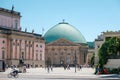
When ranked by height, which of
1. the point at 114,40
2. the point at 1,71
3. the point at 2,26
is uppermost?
the point at 2,26

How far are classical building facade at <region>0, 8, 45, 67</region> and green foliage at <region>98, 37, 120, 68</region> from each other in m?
41.5

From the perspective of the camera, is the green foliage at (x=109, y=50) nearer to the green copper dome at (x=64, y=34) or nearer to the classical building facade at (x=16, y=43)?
the classical building facade at (x=16, y=43)

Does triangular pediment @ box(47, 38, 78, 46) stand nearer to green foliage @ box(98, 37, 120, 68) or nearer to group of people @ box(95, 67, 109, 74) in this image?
green foliage @ box(98, 37, 120, 68)

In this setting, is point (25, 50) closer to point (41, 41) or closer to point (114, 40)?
point (41, 41)

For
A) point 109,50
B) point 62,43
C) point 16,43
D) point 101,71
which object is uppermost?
point 62,43

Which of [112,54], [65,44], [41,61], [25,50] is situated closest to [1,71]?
Answer: [112,54]

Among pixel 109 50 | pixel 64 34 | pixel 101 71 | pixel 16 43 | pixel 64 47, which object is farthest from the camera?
pixel 64 34

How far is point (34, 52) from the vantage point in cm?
12338

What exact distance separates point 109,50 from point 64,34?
336ft

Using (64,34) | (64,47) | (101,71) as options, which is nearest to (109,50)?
(101,71)

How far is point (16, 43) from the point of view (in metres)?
113

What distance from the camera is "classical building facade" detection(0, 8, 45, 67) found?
110 metres

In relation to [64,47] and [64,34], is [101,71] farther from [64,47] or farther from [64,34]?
[64,34]

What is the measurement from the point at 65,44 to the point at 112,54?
323ft
